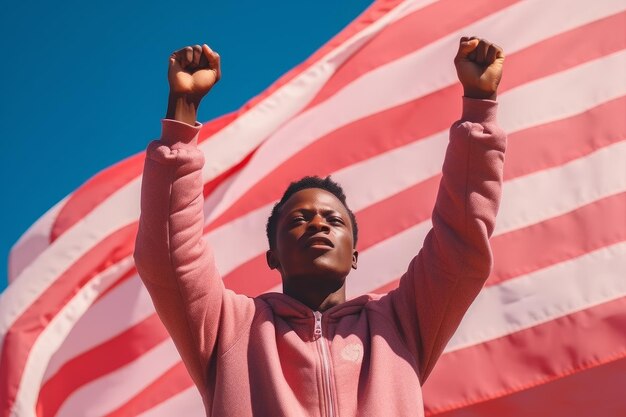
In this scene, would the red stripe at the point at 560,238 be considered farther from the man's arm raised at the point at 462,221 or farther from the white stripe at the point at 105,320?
the man's arm raised at the point at 462,221

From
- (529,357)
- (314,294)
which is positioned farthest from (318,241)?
(529,357)

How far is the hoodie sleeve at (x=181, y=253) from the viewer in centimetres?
257

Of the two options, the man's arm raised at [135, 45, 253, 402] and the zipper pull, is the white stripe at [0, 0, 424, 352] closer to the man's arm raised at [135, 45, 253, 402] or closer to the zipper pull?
the man's arm raised at [135, 45, 253, 402]

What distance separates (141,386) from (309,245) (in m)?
2.23

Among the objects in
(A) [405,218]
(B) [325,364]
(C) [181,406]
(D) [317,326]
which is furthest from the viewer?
(A) [405,218]

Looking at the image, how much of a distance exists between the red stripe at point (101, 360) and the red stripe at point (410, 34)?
4.61 ft

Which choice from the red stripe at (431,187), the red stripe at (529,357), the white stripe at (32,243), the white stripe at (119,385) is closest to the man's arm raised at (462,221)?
the red stripe at (529,357)

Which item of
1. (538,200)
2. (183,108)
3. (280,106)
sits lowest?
(183,108)

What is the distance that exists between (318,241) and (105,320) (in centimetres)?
247

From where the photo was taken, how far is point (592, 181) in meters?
4.51

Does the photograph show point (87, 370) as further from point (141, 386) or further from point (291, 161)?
point (291, 161)

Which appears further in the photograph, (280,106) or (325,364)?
(280,106)

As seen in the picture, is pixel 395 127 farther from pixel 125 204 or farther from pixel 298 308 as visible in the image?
pixel 298 308

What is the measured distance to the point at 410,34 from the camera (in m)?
A: 5.45
